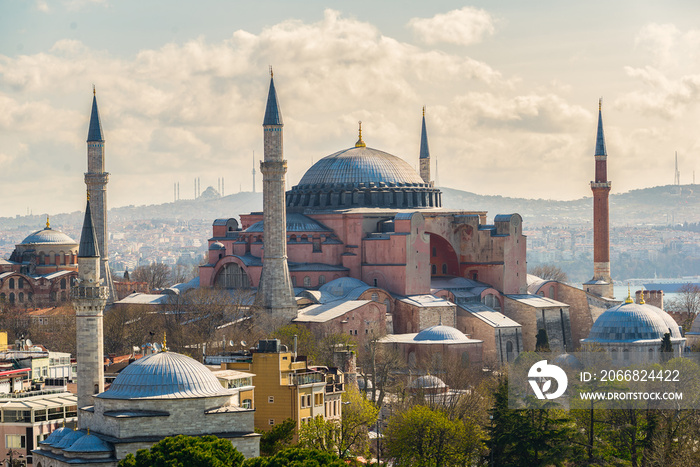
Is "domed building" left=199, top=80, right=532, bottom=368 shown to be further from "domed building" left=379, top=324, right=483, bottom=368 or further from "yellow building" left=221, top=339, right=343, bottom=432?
"yellow building" left=221, top=339, right=343, bottom=432

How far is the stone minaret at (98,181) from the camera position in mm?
59938

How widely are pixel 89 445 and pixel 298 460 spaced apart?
203 inches

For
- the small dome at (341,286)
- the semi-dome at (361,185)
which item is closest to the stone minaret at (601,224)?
the semi-dome at (361,185)

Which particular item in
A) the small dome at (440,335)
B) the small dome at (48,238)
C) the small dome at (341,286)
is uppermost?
the small dome at (48,238)

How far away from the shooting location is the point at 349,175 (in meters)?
62.4

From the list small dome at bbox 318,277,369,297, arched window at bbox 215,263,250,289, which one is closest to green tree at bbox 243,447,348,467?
small dome at bbox 318,277,369,297

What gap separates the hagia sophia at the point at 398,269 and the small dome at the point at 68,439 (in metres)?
12.3

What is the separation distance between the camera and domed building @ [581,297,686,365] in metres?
51.2

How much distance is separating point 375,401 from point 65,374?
9342 millimetres

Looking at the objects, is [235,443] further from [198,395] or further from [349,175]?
[349,175]

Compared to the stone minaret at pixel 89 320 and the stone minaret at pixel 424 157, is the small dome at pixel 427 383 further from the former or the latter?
the stone minaret at pixel 424 157

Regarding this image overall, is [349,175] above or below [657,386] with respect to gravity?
above

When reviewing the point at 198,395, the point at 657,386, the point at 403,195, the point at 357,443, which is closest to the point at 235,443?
the point at 198,395

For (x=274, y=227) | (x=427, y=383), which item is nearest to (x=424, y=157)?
(x=274, y=227)
